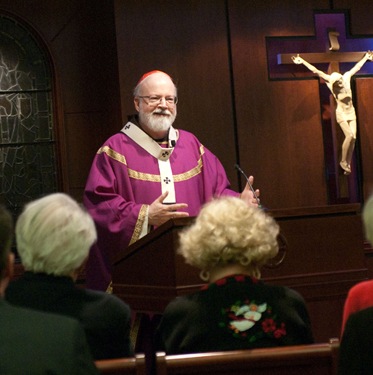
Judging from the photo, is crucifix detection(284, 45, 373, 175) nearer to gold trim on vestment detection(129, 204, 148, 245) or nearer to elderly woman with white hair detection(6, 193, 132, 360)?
gold trim on vestment detection(129, 204, 148, 245)

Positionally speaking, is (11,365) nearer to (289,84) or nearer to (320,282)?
(320,282)

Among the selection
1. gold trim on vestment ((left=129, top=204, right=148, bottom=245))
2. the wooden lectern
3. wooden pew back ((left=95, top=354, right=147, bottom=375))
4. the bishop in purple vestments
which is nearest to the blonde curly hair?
wooden pew back ((left=95, top=354, right=147, bottom=375))

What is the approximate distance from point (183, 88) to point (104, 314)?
4445 mm

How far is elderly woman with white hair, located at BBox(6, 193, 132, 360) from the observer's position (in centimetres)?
255

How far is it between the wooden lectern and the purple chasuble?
892 mm

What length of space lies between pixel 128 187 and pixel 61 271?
281 cm

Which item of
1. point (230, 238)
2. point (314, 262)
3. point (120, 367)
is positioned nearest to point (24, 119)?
point (314, 262)

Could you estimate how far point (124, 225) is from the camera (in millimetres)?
5051

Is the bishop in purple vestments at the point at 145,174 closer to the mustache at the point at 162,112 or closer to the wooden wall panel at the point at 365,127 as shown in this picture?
the mustache at the point at 162,112

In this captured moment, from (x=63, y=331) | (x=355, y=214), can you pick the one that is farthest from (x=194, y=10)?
(x=63, y=331)

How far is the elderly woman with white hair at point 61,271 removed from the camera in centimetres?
255

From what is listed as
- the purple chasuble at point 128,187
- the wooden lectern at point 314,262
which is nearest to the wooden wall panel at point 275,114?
the purple chasuble at point 128,187

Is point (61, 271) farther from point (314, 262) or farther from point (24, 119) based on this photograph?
point (24, 119)

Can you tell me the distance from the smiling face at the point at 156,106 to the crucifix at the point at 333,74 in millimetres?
1673
